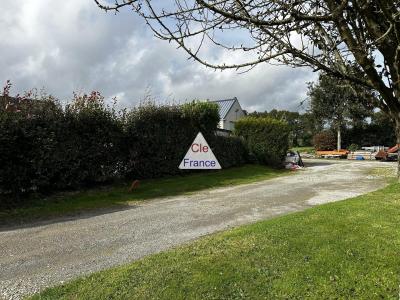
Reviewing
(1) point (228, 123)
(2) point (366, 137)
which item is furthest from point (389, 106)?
(2) point (366, 137)

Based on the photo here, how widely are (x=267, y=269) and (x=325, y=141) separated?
43578 mm

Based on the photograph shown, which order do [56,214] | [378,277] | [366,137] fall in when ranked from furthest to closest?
[366,137] < [56,214] < [378,277]

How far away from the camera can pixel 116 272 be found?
489 centimetres

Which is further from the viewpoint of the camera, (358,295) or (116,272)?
(116,272)

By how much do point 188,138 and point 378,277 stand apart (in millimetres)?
12924

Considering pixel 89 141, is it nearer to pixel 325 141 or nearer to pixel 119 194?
pixel 119 194

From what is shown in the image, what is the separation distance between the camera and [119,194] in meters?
12.4

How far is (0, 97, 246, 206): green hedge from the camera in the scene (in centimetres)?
1041

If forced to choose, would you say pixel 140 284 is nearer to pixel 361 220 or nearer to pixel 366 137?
pixel 361 220

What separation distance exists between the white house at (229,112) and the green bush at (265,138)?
651 inches

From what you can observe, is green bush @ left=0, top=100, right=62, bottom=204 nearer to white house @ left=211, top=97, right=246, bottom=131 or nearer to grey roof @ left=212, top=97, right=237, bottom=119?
white house @ left=211, top=97, right=246, bottom=131

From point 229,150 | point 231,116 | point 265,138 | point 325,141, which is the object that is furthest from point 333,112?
point 229,150

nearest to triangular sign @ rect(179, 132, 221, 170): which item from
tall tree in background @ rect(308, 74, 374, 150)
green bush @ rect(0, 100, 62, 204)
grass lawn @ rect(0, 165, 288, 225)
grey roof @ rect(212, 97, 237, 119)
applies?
grass lawn @ rect(0, 165, 288, 225)

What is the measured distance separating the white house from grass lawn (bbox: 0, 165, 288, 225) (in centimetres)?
2140
